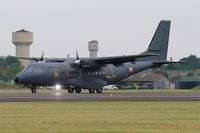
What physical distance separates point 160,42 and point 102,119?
52.7 meters

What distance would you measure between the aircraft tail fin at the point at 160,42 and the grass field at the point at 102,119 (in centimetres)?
4188

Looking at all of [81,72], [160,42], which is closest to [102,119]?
[81,72]

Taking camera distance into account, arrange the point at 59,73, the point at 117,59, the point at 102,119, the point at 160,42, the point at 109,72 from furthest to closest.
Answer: the point at 160,42 < the point at 109,72 < the point at 117,59 < the point at 59,73 < the point at 102,119

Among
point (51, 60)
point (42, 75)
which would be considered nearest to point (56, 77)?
point (42, 75)

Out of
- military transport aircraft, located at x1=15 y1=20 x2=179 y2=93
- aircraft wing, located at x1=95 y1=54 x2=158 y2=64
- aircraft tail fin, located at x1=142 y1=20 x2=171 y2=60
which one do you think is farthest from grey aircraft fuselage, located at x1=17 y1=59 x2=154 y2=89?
aircraft tail fin, located at x1=142 y1=20 x2=171 y2=60

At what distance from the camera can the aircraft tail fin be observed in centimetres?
8494

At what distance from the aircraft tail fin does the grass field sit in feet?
137

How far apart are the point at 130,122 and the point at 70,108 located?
9.87 meters

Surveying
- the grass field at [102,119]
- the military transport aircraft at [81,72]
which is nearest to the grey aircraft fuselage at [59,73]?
the military transport aircraft at [81,72]

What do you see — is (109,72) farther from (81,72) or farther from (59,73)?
(59,73)

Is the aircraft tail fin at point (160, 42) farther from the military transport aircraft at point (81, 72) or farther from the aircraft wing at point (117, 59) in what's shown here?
the aircraft wing at point (117, 59)

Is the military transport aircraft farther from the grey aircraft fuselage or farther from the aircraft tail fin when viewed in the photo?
the aircraft tail fin

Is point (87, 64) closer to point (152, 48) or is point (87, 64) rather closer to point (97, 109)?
point (152, 48)

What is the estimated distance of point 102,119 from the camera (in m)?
33.3
